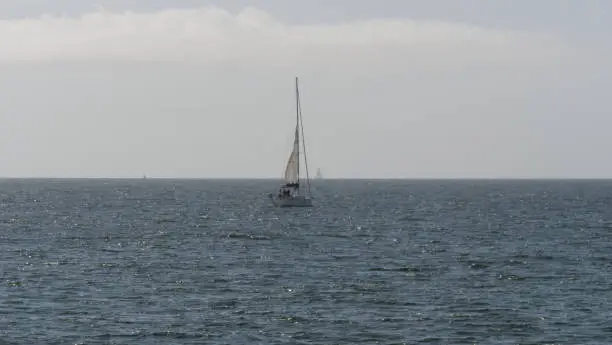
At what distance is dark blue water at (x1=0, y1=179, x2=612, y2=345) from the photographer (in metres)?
47.0

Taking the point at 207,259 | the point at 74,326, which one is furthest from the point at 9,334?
the point at 207,259

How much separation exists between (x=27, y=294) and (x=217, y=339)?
17.4 m

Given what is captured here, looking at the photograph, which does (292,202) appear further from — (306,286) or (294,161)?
(306,286)

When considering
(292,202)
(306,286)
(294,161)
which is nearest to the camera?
(306,286)

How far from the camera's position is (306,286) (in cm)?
6188

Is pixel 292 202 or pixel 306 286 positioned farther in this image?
pixel 292 202

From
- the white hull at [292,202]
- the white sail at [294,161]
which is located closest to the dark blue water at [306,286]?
the white sail at [294,161]

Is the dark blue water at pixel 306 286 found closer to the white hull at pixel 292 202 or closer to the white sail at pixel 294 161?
the white sail at pixel 294 161

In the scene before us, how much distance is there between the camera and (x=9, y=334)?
46062 millimetres

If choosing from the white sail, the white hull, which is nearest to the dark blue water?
the white sail

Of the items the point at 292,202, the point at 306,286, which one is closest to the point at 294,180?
the point at 292,202

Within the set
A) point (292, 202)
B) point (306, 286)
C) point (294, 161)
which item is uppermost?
point (294, 161)

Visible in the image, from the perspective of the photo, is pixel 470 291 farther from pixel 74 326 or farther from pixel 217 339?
pixel 74 326

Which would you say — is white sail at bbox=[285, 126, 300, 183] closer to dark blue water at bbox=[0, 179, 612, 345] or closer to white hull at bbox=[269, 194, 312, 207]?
white hull at bbox=[269, 194, 312, 207]
